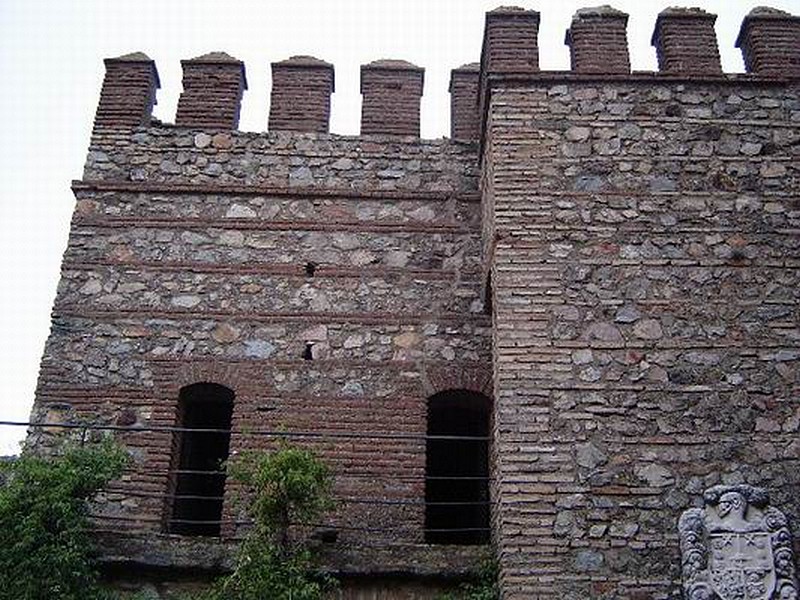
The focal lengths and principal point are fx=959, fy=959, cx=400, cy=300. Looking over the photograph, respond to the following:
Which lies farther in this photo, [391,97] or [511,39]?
[391,97]

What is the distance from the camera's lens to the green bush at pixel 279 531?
6.54 meters

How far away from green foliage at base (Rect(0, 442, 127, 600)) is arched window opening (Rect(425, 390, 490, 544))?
3058 millimetres

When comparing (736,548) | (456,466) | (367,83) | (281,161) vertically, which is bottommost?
(736,548)

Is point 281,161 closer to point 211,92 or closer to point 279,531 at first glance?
point 211,92

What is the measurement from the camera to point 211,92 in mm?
10047

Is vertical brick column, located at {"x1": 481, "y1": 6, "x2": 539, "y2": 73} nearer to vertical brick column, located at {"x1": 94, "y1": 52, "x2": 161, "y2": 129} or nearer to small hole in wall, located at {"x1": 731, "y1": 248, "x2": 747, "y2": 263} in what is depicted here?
small hole in wall, located at {"x1": 731, "y1": 248, "x2": 747, "y2": 263}

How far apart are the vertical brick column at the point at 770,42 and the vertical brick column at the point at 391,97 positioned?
3239 mm

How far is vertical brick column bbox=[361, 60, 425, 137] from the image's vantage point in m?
9.98

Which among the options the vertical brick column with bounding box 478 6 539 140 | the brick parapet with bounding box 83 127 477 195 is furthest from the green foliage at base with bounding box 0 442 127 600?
the vertical brick column with bounding box 478 6 539 140

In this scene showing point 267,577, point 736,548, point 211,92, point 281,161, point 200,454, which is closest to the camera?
point 736,548

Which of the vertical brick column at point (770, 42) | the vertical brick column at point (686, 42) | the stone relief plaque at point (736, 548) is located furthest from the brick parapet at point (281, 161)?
the stone relief plaque at point (736, 548)

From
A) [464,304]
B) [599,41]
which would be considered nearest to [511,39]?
[599,41]

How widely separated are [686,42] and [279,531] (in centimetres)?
571

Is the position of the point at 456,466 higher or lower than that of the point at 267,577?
higher
